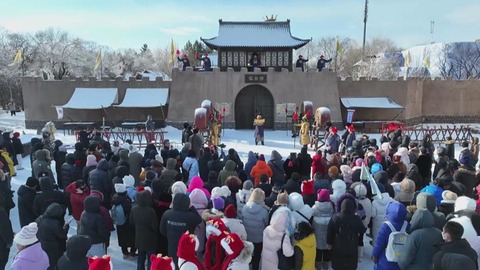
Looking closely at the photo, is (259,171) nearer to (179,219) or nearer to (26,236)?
(179,219)

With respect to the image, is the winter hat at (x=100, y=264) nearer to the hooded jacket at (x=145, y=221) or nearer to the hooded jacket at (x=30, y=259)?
the hooded jacket at (x=30, y=259)

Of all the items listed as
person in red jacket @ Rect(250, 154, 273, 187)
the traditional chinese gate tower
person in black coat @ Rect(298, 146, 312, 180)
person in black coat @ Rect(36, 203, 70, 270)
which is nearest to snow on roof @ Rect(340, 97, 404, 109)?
the traditional chinese gate tower

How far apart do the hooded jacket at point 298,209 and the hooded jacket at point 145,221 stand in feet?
6.28

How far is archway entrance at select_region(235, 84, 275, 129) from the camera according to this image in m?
24.5

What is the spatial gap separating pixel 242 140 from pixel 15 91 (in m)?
38.3

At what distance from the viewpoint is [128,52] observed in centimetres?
7325

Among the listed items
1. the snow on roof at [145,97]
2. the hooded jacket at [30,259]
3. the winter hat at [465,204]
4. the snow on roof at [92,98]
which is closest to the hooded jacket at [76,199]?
the hooded jacket at [30,259]

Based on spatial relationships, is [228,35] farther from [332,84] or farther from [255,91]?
[332,84]

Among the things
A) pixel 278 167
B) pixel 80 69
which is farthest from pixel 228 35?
pixel 80 69

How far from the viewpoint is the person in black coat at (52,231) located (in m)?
4.91

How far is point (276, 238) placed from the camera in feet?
16.1

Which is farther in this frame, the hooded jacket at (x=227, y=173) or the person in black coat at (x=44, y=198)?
the hooded jacket at (x=227, y=173)

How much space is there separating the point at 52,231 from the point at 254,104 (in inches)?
793

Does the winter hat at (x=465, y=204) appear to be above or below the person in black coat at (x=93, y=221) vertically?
above
